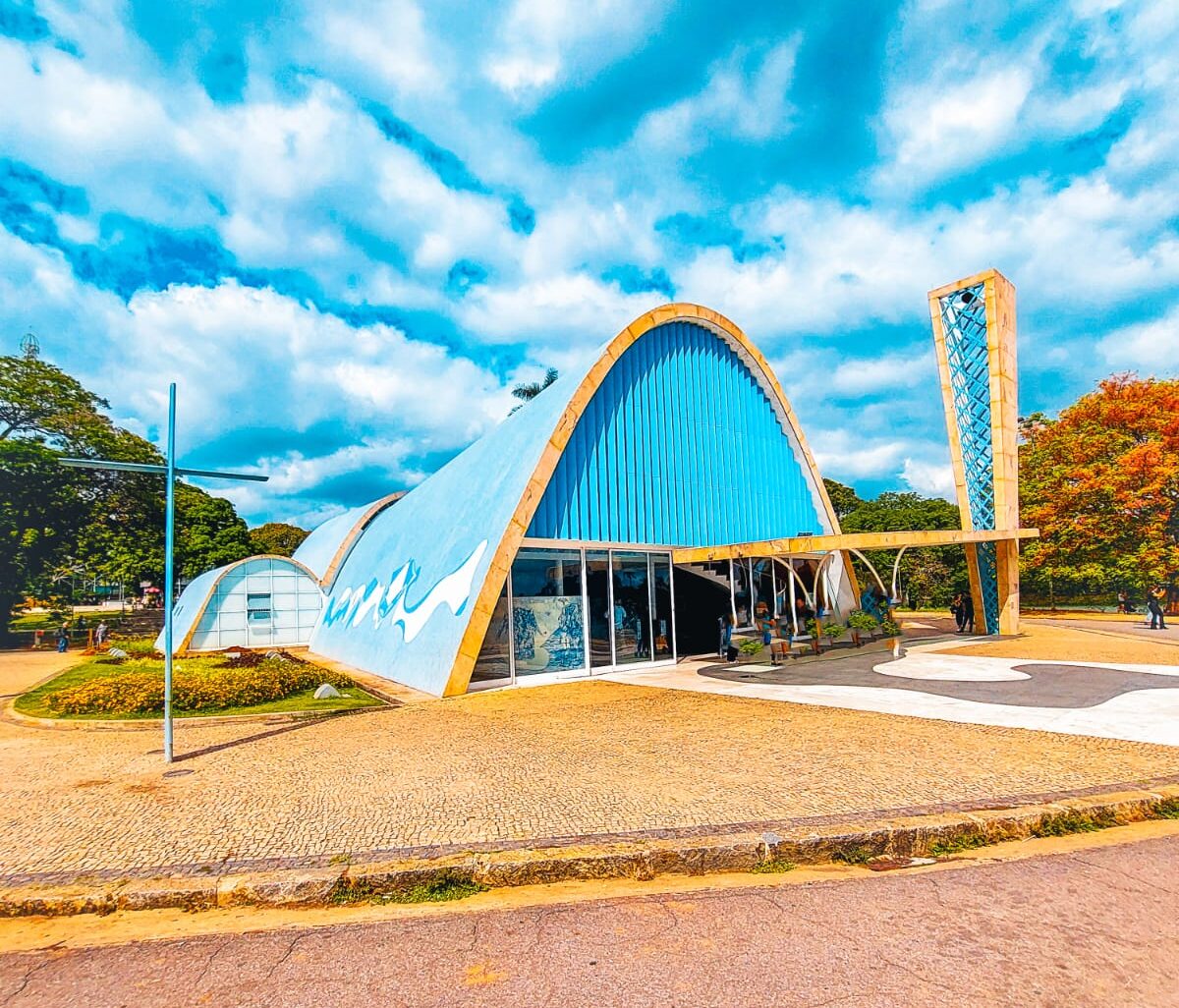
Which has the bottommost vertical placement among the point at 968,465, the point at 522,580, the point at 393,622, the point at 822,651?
the point at 822,651

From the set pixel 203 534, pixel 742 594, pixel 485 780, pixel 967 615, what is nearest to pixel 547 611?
pixel 742 594

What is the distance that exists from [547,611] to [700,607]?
269 inches

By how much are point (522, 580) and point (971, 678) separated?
9.68m

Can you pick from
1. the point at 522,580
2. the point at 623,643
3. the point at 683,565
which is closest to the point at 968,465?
the point at 683,565

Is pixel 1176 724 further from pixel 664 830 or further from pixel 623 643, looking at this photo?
pixel 623 643

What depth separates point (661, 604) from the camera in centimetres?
1842

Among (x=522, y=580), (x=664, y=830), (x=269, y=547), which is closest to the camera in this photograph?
(x=664, y=830)

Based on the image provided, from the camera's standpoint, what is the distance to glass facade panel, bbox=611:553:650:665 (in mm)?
17188

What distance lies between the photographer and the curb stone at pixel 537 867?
4789 mm

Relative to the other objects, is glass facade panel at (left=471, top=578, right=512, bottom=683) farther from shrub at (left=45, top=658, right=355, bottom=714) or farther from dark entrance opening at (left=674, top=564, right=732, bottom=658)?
dark entrance opening at (left=674, top=564, right=732, bottom=658)

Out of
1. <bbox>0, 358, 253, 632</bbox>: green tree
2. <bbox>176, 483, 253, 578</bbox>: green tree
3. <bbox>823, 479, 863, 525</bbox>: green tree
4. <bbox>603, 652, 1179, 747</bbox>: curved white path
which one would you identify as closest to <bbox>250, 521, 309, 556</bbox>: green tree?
<bbox>176, 483, 253, 578</bbox>: green tree

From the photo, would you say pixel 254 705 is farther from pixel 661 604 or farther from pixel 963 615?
pixel 963 615

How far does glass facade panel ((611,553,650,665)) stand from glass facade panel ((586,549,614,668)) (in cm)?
27

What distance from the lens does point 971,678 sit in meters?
13.5
